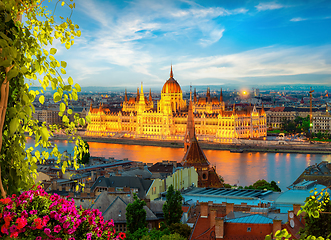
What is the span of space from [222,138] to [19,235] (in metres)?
39.8

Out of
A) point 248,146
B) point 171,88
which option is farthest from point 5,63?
point 171,88

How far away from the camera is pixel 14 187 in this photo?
1.61 m

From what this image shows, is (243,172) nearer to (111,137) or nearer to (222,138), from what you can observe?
(222,138)

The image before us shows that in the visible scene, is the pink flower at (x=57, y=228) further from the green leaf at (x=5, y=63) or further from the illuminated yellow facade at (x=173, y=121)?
the illuminated yellow facade at (x=173, y=121)

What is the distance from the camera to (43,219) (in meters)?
1.55

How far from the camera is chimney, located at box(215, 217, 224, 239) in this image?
21.3ft

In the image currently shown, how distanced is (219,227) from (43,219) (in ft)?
17.2

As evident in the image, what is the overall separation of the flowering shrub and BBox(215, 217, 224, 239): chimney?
4.96 metres

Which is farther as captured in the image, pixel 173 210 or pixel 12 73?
pixel 173 210

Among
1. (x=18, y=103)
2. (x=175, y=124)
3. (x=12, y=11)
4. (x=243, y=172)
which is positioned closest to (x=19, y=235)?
(x=18, y=103)

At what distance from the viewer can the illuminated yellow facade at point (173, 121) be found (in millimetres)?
42250

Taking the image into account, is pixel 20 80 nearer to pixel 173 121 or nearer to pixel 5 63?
pixel 5 63

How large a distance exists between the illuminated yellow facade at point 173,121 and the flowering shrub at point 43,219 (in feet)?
128

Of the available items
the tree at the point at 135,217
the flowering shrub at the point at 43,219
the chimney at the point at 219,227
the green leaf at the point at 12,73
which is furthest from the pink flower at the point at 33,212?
the tree at the point at 135,217
